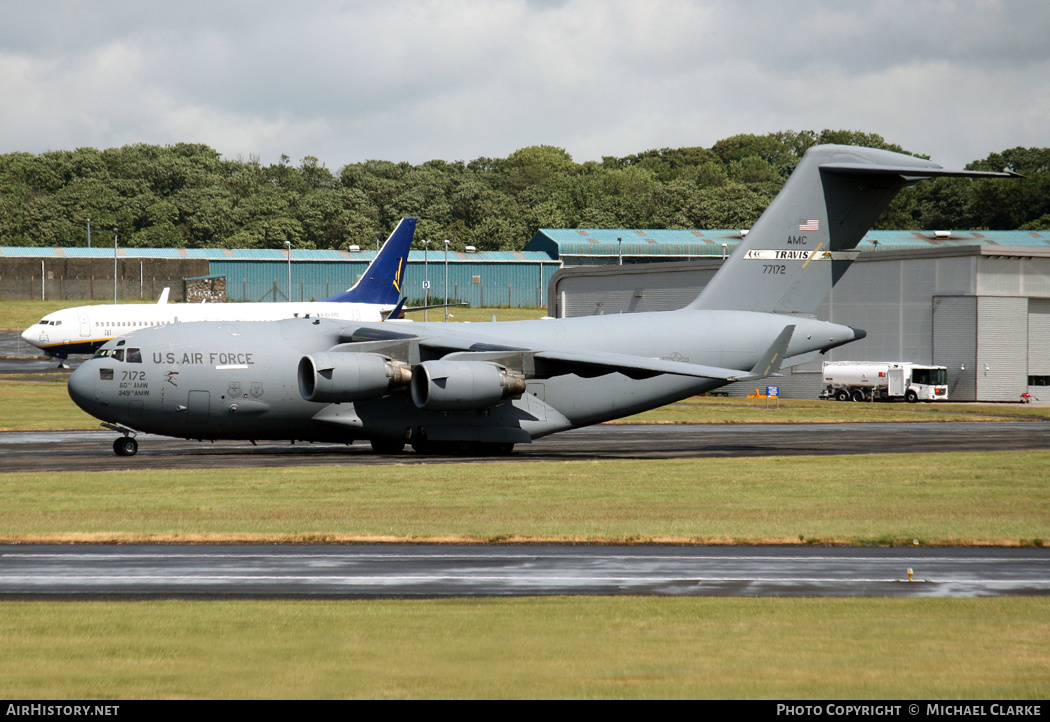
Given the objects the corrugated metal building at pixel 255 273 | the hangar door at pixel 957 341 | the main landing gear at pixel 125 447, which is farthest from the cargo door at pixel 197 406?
the corrugated metal building at pixel 255 273

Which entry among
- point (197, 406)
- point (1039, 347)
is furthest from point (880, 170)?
point (1039, 347)

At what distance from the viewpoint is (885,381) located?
60.4 meters

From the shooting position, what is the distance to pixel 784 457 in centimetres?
2841

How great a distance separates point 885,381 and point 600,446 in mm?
32475

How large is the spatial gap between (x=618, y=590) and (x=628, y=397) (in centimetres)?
1857

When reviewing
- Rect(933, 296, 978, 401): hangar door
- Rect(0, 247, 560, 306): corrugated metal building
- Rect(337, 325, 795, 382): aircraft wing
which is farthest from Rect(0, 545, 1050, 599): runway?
Rect(0, 247, 560, 306): corrugated metal building

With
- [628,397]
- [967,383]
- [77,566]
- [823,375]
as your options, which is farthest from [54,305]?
[77,566]

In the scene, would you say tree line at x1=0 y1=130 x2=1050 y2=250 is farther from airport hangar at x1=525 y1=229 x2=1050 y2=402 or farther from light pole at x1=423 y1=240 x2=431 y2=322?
airport hangar at x1=525 y1=229 x2=1050 y2=402

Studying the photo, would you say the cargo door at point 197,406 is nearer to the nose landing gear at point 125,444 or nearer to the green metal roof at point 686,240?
the nose landing gear at point 125,444

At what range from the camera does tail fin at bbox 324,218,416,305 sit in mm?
67312

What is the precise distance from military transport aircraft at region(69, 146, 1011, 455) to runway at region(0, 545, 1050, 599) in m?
11.4

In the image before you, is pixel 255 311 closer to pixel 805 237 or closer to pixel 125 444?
pixel 125 444
